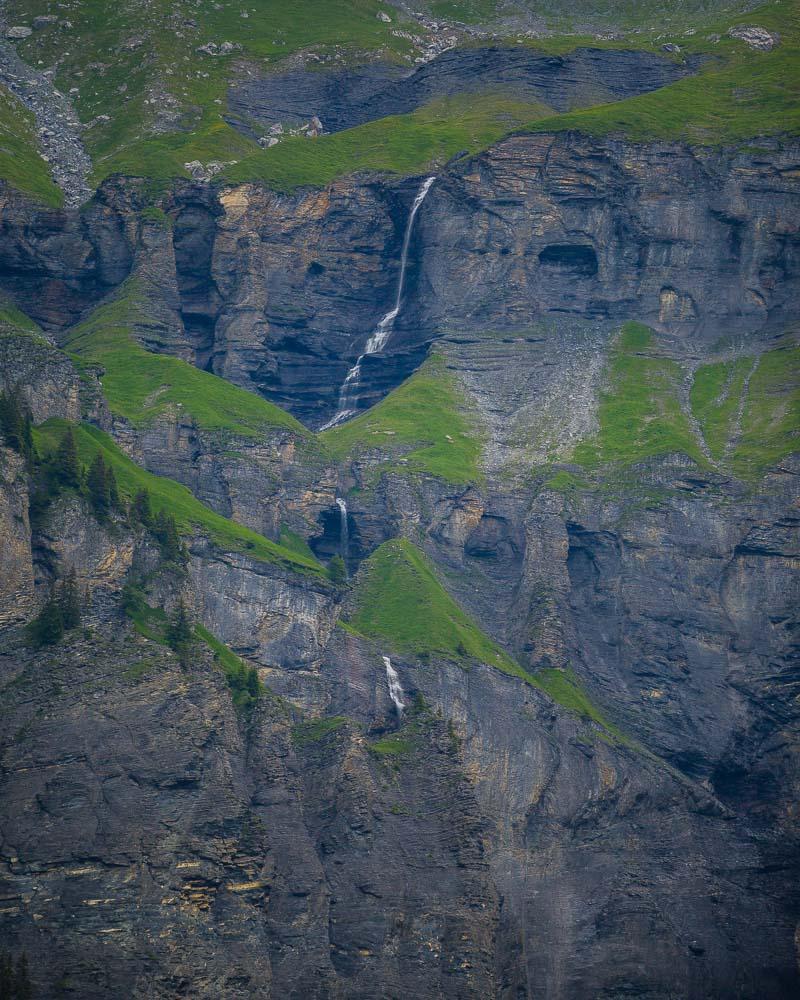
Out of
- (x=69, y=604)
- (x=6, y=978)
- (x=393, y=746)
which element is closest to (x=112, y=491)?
(x=69, y=604)

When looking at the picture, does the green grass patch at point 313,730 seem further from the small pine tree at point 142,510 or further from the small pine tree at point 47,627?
the small pine tree at point 47,627

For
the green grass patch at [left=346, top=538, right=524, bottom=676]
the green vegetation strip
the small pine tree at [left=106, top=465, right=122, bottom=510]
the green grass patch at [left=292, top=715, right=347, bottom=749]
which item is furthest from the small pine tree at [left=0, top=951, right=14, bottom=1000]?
the green vegetation strip

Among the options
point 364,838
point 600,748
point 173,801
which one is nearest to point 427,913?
point 364,838

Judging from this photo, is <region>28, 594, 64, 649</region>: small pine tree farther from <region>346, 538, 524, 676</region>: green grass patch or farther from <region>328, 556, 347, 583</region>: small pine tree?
<region>328, 556, 347, 583</region>: small pine tree

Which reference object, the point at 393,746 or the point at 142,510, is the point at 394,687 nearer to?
the point at 393,746

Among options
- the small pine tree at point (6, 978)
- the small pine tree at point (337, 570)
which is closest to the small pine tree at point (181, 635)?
the small pine tree at point (6, 978)
